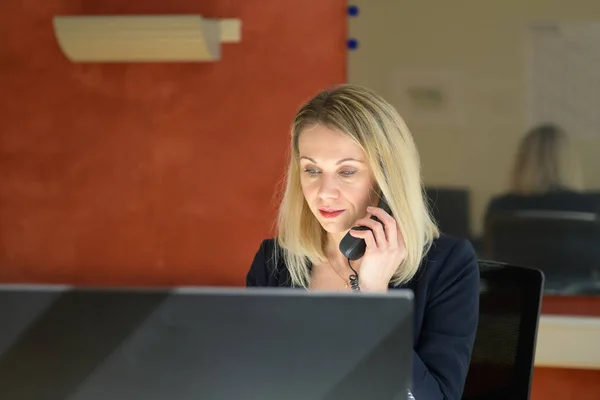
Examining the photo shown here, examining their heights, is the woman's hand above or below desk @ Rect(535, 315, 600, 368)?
above

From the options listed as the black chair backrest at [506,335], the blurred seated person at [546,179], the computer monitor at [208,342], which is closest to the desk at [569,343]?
the blurred seated person at [546,179]

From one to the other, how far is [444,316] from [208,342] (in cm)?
87

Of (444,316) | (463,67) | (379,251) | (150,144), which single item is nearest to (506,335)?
(444,316)

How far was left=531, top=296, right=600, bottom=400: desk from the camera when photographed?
8.42 feet

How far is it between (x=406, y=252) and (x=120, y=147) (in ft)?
5.89

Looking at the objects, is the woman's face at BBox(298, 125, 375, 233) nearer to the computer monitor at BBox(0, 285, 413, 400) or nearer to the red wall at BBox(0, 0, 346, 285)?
the computer monitor at BBox(0, 285, 413, 400)

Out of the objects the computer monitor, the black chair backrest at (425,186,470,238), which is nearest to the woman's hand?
the computer monitor

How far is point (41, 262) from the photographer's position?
2982mm

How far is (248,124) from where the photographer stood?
112 inches

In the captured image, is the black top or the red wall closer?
the black top

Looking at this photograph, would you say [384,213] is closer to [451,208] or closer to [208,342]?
[208,342]

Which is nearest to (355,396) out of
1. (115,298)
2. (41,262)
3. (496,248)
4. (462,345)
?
(115,298)

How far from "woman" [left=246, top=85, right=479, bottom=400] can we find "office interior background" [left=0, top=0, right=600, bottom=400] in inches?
46.8

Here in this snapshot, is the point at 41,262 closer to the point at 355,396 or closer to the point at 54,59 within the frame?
the point at 54,59
